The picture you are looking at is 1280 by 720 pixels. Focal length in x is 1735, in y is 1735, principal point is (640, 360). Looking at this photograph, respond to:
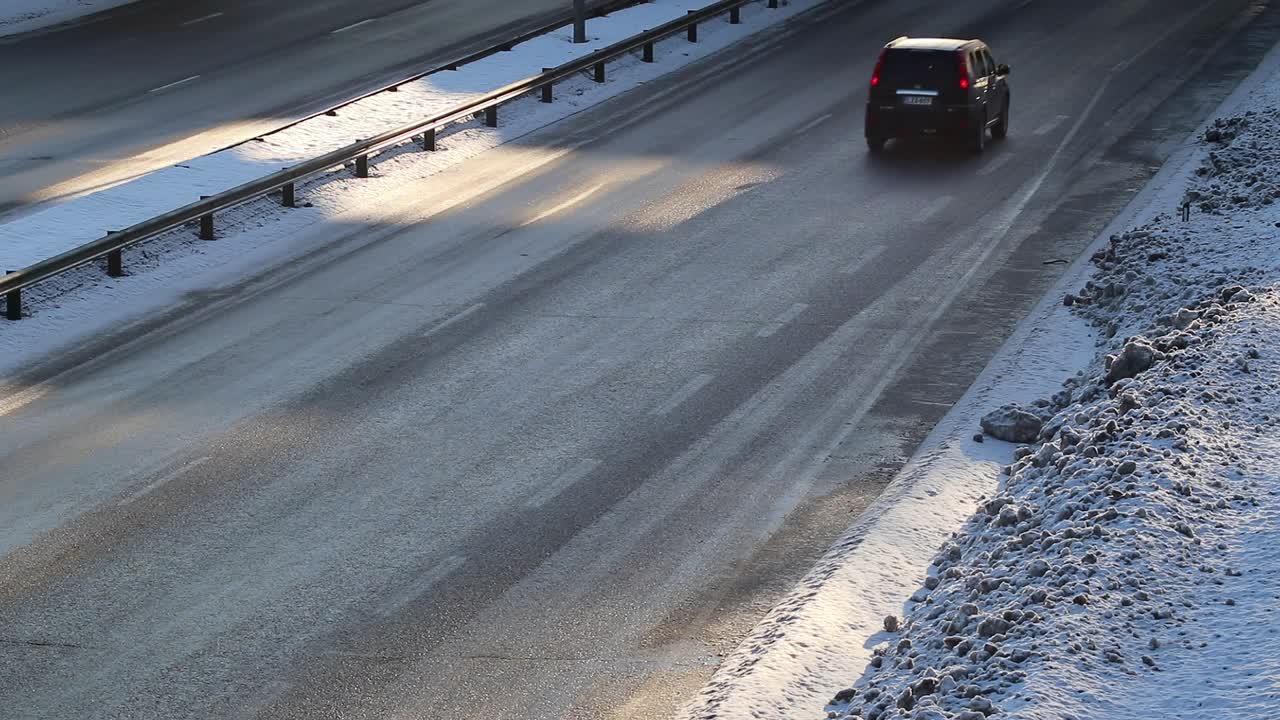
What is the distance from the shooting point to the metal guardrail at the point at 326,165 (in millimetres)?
18266

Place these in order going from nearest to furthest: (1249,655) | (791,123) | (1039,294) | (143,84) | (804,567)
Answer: (1249,655) < (804,567) < (1039,294) < (791,123) < (143,84)

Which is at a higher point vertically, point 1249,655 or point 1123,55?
point 1249,655

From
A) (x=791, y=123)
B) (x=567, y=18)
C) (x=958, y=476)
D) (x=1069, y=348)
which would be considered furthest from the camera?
(x=567, y=18)

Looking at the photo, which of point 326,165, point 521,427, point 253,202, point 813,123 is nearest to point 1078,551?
point 521,427

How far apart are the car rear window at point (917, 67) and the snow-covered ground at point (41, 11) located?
2022cm

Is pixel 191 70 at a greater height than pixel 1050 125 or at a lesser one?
greater

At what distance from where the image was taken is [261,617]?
35.2ft

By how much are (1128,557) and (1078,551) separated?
1.00 feet

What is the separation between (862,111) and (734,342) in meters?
13.4

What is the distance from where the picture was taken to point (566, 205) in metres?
22.8

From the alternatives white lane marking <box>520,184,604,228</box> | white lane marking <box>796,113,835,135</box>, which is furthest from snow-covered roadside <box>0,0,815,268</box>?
white lane marking <box>796,113,835,135</box>

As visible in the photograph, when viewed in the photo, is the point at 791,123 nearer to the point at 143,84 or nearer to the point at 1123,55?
the point at 1123,55

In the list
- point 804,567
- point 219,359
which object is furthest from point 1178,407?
point 219,359

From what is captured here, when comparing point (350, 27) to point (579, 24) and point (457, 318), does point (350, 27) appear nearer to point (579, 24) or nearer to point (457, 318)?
point (579, 24)
